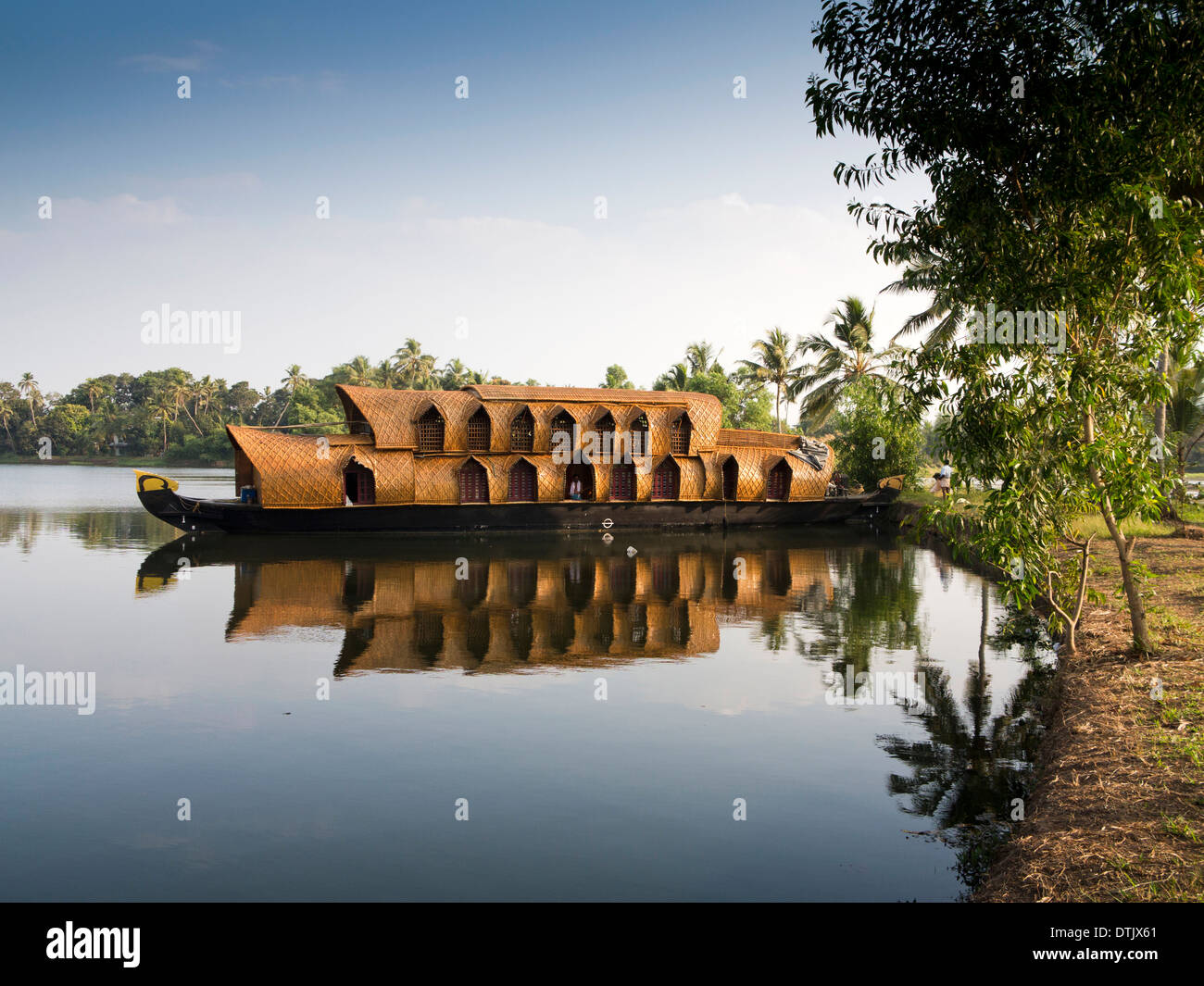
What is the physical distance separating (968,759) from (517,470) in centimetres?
1911

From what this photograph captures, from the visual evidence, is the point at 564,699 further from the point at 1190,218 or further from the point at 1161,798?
the point at 1190,218

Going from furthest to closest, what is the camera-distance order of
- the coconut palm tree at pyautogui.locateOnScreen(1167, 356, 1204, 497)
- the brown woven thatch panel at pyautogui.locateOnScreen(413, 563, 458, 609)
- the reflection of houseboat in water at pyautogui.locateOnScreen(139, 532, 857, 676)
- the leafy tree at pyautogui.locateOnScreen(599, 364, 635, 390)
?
the leafy tree at pyautogui.locateOnScreen(599, 364, 635, 390) → the coconut palm tree at pyautogui.locateOnScreen(1167, 356, 1204, 497) → the brown woven thatch panel at pyautogui.locateOnScreen(413, 563, 458, 609) → the reflection of houseboat in water at pyautogui.locateOnScreen(139, 532, 857, 676)

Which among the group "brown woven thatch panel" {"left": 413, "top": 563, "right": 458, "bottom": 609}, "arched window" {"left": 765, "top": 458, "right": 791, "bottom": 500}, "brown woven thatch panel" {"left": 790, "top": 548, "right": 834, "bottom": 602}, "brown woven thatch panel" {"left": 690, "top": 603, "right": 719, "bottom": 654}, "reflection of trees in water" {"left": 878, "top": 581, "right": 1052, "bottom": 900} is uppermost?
"arched window" {"left": 765, "top": 458, "right": 791, "bottom": 500}

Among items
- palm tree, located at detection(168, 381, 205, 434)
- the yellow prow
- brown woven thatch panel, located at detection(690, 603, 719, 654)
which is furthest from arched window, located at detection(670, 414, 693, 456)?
palm tree, located at detection(168, 381, 205, 434)

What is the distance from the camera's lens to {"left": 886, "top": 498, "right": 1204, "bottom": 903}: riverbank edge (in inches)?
177

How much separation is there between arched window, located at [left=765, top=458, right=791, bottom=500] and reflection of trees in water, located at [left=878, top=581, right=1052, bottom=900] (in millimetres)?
17338

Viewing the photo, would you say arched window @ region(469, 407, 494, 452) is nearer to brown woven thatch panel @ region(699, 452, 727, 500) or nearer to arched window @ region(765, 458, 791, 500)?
brown woven thatch panel @ region(699, 452, 727, 500)

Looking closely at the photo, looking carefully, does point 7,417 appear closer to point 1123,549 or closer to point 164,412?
point 164,412

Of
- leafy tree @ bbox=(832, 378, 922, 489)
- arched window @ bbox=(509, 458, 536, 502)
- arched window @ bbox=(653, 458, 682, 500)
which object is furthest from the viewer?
leafy tree @ bbox=(832, 378, 922, 489)

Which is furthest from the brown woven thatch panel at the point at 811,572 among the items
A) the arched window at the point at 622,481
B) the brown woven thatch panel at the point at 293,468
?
the brown woven thatch panel at the point at 293,468

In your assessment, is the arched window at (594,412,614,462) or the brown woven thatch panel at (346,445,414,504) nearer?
the brown woven thatch panel at (346,445,414,504)

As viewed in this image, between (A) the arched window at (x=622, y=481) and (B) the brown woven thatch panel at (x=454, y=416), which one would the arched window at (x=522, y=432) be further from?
(A) the arched window at (x=622, y=481)
